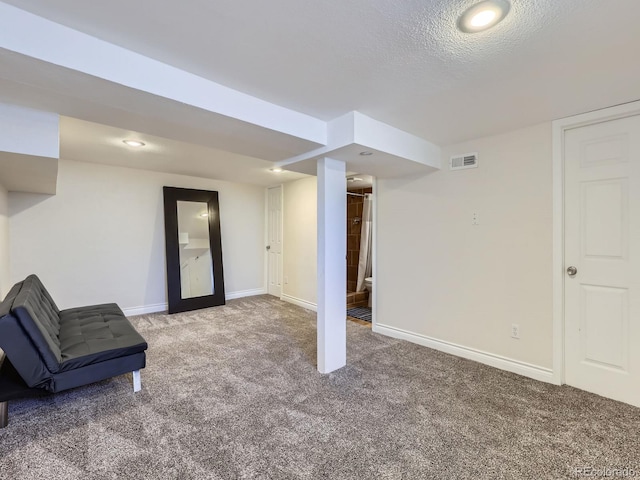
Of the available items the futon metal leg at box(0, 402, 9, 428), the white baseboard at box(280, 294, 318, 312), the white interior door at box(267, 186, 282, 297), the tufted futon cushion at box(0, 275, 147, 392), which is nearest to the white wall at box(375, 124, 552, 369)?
the white baseboard at box(280, 294, 318, 312)

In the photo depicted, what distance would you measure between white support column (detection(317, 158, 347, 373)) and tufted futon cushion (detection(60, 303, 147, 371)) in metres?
1.41

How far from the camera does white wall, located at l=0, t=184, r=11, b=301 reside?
306 cm

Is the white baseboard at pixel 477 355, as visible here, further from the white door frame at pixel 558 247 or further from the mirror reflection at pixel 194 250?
the mirror reflection at pixel 194 250

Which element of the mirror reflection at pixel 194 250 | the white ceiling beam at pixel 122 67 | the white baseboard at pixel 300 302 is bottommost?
the white baseboard at pixel 300 302

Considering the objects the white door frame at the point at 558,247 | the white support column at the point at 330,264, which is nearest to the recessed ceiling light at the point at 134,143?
the white support column at the point at 330,264

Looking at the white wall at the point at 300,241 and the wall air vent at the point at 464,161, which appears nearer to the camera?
the wall air vent at the point at 464,161

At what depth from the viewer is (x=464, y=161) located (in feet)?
9.64

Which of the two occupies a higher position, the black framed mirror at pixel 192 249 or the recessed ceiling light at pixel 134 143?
the recessed ceiling light at pixel 134 143

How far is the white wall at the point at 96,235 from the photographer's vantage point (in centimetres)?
371

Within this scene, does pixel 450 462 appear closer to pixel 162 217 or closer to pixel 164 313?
pixel 164 313

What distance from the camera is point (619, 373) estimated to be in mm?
2211

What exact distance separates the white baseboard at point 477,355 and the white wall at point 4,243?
13.4 feet

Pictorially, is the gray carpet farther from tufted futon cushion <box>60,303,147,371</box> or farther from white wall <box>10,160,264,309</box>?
white wall <box>10,160,264,309</box>

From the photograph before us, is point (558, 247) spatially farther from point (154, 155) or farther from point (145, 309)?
point (145, 309)
